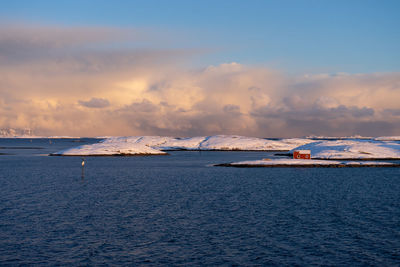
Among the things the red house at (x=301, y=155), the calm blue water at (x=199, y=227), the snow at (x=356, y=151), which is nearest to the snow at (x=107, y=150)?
the red house at (x=301, y=155)

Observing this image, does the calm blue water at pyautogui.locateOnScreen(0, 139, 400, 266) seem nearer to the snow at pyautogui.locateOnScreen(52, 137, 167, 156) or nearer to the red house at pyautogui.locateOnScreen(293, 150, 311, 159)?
the red house at pyautogui.locateOnScreen(293, 150, 311, 159)

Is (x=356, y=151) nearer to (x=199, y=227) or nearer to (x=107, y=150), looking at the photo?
(x=107, y=150)

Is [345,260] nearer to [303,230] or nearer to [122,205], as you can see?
[303,230]

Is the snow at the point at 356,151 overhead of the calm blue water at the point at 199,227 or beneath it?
overhead

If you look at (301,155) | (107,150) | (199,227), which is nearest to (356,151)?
(301,155)

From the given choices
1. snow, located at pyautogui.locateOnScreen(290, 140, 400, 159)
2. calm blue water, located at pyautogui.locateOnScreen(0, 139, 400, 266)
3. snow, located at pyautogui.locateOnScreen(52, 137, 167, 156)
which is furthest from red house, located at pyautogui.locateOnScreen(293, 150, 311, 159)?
calm blue water, located at pyautogui.locateOnScreen(0, 139, 400, 266)

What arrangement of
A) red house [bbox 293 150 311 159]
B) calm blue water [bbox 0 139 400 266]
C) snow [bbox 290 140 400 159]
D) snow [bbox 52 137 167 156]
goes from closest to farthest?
calm blue water [bbox 0 139 400 266] < red house [bbox 293 150 311 159] < snow [bbox 290 140 400 159] < snow [bbox 52 137 167 156]

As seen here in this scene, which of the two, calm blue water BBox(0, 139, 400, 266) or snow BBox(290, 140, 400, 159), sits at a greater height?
snow BBox(290, 140, 400, 159)

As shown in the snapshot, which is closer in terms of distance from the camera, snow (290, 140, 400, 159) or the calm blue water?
the calm blue water

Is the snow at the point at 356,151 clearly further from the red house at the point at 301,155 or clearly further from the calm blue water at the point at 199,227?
the calm blue water at the point at 199,227

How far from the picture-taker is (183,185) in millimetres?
57375

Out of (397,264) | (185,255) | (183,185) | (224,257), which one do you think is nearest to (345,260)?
(397,264)

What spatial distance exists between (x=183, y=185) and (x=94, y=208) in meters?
21.3

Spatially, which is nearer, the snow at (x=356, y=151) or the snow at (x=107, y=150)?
the snow at (x=356, y=151)
